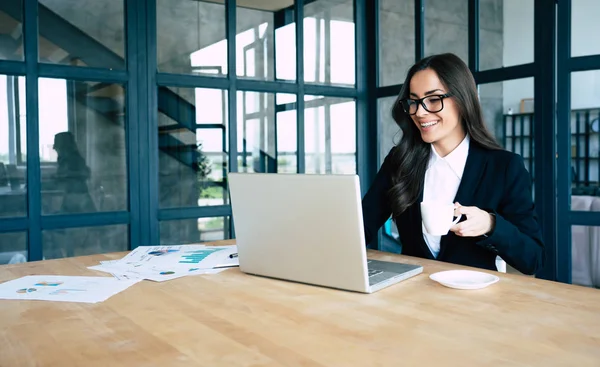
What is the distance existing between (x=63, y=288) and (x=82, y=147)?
1.56m

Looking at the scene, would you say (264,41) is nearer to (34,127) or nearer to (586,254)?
(34,127)

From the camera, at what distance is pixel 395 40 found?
3492mm

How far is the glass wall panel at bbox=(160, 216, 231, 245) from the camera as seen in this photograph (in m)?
3.03

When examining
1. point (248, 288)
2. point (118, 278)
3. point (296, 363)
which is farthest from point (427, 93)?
point (296, 363)

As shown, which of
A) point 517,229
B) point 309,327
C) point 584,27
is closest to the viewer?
point 309,327

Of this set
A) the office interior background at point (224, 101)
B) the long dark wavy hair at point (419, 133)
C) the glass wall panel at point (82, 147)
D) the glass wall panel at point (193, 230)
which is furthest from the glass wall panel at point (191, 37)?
the long dark wavy hair at point (419, 133)

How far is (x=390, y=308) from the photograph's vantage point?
3.76 ft

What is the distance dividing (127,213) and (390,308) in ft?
6.79

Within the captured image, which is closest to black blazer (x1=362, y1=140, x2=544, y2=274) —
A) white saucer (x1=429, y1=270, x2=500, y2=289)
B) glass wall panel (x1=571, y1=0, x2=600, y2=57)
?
white saucer (x1=429, y1=270, x2=500, y2=289)

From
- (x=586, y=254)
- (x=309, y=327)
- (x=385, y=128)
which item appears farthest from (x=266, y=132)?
(x=309, y=327)

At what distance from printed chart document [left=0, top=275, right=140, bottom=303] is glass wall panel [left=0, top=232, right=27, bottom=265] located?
1226mm

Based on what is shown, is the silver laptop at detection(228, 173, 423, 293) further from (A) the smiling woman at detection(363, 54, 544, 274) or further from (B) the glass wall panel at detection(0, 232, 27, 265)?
(B) the glass wall panel at detection(0, 232, 27, 265)

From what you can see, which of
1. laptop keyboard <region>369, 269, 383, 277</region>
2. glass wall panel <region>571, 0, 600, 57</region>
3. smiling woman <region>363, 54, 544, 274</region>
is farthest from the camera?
glass wall panel <region>571, 0, 600, 57</region>

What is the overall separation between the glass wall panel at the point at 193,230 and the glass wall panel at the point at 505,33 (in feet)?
5.59
